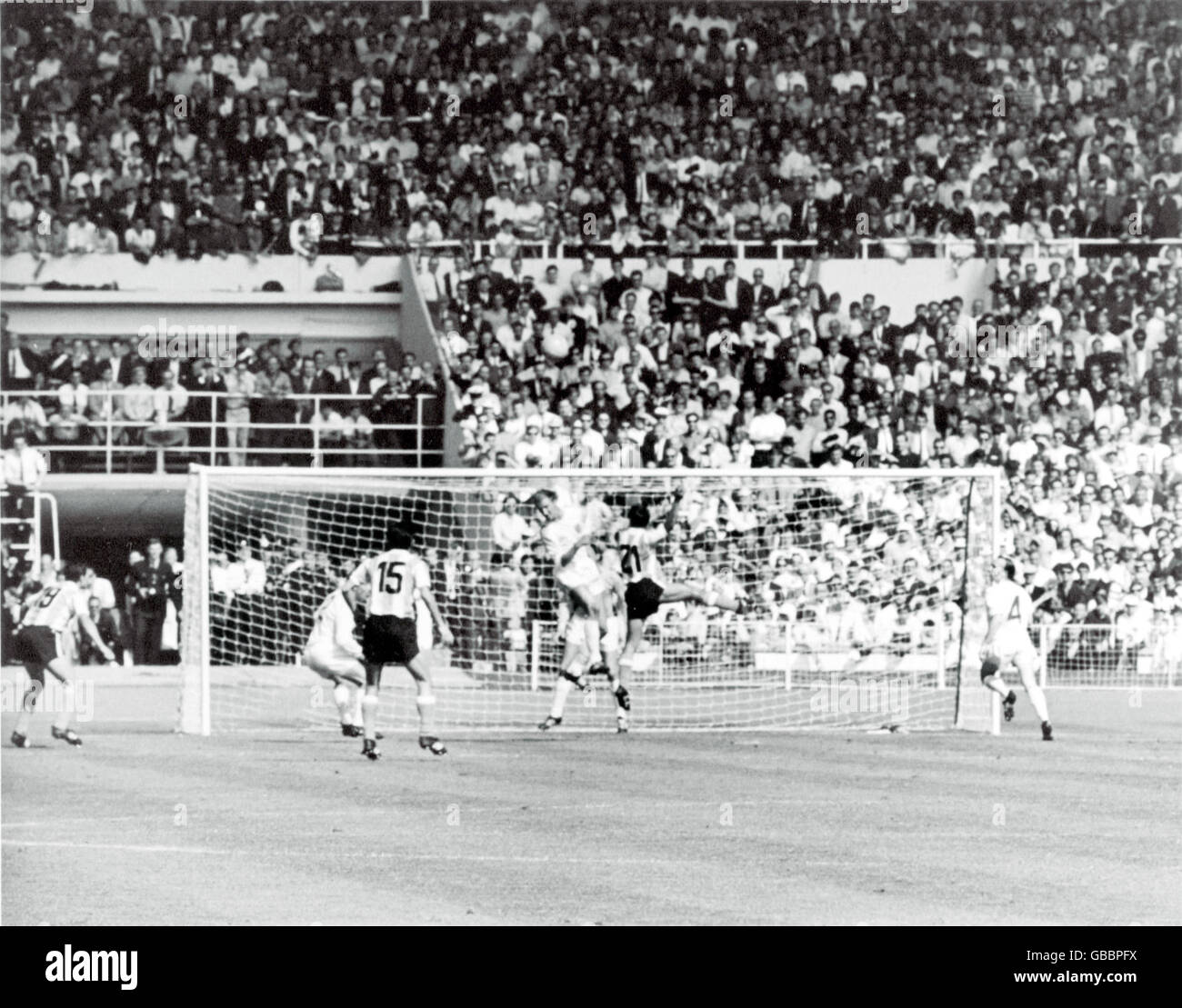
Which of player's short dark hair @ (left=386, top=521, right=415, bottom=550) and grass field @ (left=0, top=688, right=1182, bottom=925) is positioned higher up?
player's short dark hair @ (left=386, top=521, right=415, bottom=550)

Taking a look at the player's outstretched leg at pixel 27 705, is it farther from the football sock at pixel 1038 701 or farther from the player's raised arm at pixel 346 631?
the football sock at pixel 1038 701

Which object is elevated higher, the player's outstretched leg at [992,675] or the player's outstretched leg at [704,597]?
the player's outstretched leg at [704,597]

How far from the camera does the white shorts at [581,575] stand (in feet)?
59.8

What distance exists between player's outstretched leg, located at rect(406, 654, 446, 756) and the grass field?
0.20 meters

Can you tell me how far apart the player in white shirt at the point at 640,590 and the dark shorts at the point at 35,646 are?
15.7ft

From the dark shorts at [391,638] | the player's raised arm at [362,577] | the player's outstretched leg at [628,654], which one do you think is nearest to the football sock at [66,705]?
the player's raised arm at [362,577]

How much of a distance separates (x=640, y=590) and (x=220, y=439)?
8386 millimetres

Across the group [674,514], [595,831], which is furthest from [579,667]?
[595,831]

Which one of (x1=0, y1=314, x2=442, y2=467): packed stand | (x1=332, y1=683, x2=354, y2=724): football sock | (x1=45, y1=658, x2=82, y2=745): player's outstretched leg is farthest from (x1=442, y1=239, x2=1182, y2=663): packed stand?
(x1=45, y1=658, x2=82, y2=745): player's outstretched leg

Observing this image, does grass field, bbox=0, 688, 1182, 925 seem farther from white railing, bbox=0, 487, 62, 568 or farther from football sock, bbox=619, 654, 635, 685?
white railing, bbox=0, 487, 62, 568

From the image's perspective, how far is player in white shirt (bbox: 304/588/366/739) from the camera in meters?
16.8

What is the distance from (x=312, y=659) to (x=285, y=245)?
12.5 meters

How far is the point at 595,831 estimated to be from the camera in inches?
450

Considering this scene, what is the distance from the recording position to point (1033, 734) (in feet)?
58.7
